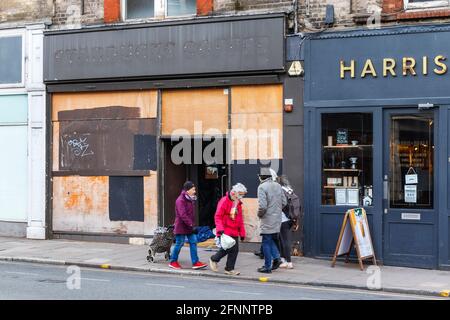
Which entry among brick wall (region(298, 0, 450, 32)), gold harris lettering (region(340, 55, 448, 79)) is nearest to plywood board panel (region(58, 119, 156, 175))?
brick wall (region(298, 0, 450, 32))

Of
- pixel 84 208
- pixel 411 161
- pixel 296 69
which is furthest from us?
pixel 84 208

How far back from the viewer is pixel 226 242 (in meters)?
12.2

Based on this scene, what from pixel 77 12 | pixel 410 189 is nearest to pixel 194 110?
pixel 77 12

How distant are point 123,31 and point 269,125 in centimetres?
405

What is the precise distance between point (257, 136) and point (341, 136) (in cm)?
181

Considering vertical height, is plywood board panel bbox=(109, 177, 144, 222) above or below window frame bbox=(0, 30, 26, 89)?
below

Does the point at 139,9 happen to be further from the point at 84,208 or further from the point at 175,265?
the point at 175,265

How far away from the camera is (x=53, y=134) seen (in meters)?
17.1

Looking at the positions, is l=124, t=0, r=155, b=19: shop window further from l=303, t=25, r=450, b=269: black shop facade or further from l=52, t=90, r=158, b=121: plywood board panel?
l=303, t=25, r=450, b=269: black shop facade

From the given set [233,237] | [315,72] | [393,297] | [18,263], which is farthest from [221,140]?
[393,297]

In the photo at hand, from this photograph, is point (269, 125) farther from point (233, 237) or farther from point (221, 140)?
point (233, 237)

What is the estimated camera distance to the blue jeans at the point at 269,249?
12469mm

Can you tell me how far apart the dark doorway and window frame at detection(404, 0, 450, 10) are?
4.80 metres

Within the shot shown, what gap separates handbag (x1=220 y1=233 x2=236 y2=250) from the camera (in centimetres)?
1222
